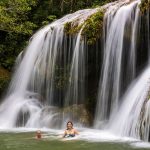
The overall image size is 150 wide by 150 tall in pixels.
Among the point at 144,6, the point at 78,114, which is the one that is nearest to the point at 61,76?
the point at 78,114

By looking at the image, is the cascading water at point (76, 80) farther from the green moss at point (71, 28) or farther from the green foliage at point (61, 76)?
the green moss at point (71, 28)

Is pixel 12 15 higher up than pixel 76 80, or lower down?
higher up

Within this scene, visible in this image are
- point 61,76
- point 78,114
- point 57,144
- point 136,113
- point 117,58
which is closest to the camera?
point 57,144

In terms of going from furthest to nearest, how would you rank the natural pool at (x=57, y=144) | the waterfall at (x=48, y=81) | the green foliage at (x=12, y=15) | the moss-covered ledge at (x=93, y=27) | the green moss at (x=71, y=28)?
the green foliage at (x=12, y=15) < the green moss at (x=71, y=28) < the waterfall at (x=48, y=81) < the moss-covered ledge at (x=93, y=27) < the natural pool at (x=57, y=144)

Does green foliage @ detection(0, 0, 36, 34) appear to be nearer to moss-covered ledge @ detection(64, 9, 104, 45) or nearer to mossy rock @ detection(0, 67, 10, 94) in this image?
mossy rock @ detection(0, 67, 10, 94)

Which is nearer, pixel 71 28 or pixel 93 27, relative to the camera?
pixel 93 27

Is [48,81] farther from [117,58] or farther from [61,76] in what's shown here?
[117,58]

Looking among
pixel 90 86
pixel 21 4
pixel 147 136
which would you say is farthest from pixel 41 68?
pixel 147 136

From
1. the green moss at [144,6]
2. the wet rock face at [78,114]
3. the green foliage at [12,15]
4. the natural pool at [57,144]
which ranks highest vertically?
the green foliage at [12,15]

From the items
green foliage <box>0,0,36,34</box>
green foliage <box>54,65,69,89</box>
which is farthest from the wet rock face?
green foliage <box>0,0,36,34</box>

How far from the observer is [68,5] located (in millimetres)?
26375

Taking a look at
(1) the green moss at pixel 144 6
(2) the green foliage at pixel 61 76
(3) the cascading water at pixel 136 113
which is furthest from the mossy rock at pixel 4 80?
(1) the green moss at pixel 144 6

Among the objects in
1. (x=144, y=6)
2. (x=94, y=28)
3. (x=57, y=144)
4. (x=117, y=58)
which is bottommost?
(x=57, y=144)

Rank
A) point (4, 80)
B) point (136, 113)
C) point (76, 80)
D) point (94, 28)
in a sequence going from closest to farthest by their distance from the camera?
point (136, 113), point (94, 28), point (76, 80), point (4, 80)
